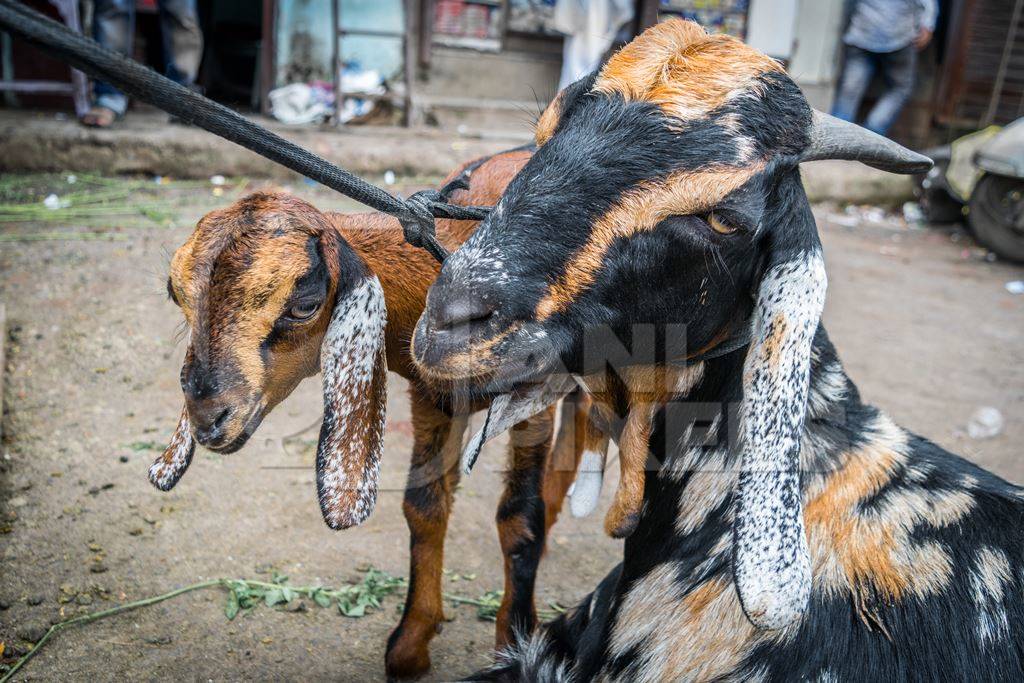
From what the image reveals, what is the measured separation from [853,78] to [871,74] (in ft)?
1.06

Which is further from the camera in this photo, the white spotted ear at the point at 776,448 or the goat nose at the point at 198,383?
the goat nose at the point at 198,383

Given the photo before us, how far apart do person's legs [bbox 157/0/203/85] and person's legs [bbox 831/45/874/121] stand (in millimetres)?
6630

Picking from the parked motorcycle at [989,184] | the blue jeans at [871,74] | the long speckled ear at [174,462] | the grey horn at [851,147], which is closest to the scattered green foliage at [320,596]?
the long speckled ear at [174,462]

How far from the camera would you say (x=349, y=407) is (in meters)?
2.24

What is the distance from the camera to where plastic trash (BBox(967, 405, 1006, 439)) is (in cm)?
484

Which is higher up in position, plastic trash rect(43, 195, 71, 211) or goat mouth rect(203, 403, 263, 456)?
goat mouth rect(203, 403, 263, 456)

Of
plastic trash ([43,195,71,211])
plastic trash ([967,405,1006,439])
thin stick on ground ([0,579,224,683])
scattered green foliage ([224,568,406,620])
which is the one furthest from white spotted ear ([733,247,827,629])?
plastic trash ([43,195,71,211])

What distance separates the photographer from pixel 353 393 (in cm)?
224

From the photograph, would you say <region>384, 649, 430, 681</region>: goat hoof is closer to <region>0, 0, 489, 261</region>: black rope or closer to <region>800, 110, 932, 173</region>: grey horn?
<region>0, 0, 489, 261</region>: black rope

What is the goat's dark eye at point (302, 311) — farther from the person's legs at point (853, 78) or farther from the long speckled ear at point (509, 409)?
the person's legs at point (853, 78)

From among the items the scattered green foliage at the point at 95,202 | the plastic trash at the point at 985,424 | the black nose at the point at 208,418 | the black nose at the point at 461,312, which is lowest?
the plastic trash at the point at 985,424

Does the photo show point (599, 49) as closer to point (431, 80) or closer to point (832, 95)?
point (431, 80)

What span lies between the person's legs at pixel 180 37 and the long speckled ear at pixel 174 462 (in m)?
5.97

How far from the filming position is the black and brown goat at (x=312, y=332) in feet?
6.70
